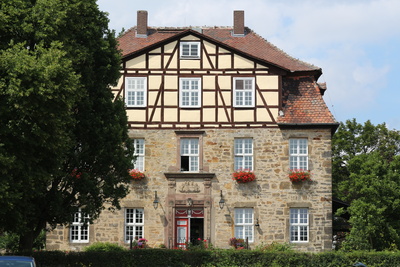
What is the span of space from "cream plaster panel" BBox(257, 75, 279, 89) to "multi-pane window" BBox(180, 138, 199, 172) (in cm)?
385

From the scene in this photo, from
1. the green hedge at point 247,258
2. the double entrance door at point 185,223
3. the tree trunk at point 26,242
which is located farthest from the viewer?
the double entrance door at point 185,223

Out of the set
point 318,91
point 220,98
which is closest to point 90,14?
point 220,98

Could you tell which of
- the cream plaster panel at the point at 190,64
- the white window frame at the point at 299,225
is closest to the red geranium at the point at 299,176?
the white window frame at the point at 299,225

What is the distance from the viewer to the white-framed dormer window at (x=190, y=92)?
1463 inches

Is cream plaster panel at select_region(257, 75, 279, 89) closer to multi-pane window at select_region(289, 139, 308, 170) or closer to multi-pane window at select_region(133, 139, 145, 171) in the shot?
multi-pane window at select_region(289, 139, 308, 170)

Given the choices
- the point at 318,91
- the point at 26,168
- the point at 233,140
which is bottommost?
the point at 26,168

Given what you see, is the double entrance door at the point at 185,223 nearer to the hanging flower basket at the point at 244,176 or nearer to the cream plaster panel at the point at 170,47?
the hanging flower basket at the point at 244,176

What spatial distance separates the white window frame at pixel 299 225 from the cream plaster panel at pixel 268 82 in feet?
18.5

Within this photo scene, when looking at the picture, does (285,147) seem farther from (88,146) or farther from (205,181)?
(88,146)

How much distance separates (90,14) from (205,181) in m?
11.9

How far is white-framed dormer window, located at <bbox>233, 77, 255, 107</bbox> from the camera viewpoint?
37062mm

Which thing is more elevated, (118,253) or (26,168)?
(26,168)

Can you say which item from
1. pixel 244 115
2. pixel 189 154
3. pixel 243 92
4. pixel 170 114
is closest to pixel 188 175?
pixel 189 154

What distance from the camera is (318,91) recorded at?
37625 mm
